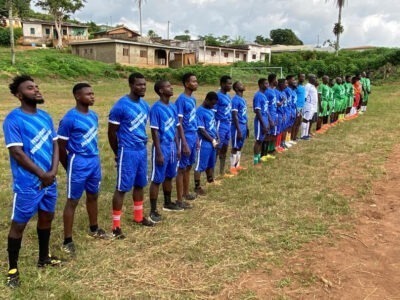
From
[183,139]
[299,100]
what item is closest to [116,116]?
[183,139]

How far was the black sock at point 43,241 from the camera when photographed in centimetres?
369

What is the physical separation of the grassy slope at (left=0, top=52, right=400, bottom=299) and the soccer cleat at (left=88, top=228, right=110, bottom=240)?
0.26 feet

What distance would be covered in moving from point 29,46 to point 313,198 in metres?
48.1

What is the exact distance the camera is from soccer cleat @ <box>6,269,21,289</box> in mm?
3391

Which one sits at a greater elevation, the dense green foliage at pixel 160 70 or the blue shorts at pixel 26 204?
the dense green foliage at pixel 160 70

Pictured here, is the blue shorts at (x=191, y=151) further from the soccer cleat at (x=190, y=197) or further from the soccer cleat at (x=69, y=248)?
the soccer cleat at (x=69, y=248)

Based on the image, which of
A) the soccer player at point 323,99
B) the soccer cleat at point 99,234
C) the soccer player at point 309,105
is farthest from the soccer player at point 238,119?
the soccer player at point 323,99

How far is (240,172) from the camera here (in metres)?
7.18

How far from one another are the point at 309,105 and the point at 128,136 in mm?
7143

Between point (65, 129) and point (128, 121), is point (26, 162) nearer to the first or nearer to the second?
point (65, 129)

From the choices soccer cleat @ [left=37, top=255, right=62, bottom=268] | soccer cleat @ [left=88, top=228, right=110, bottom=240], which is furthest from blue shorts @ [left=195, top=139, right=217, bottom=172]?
soccer cleat @ [left=37, top=255, right=62, bottom=268]

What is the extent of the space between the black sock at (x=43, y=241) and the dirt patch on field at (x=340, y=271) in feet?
5.53

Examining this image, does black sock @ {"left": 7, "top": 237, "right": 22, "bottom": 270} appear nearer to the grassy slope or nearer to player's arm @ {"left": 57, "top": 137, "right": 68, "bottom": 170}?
the grassy slope

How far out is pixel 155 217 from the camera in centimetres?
500
